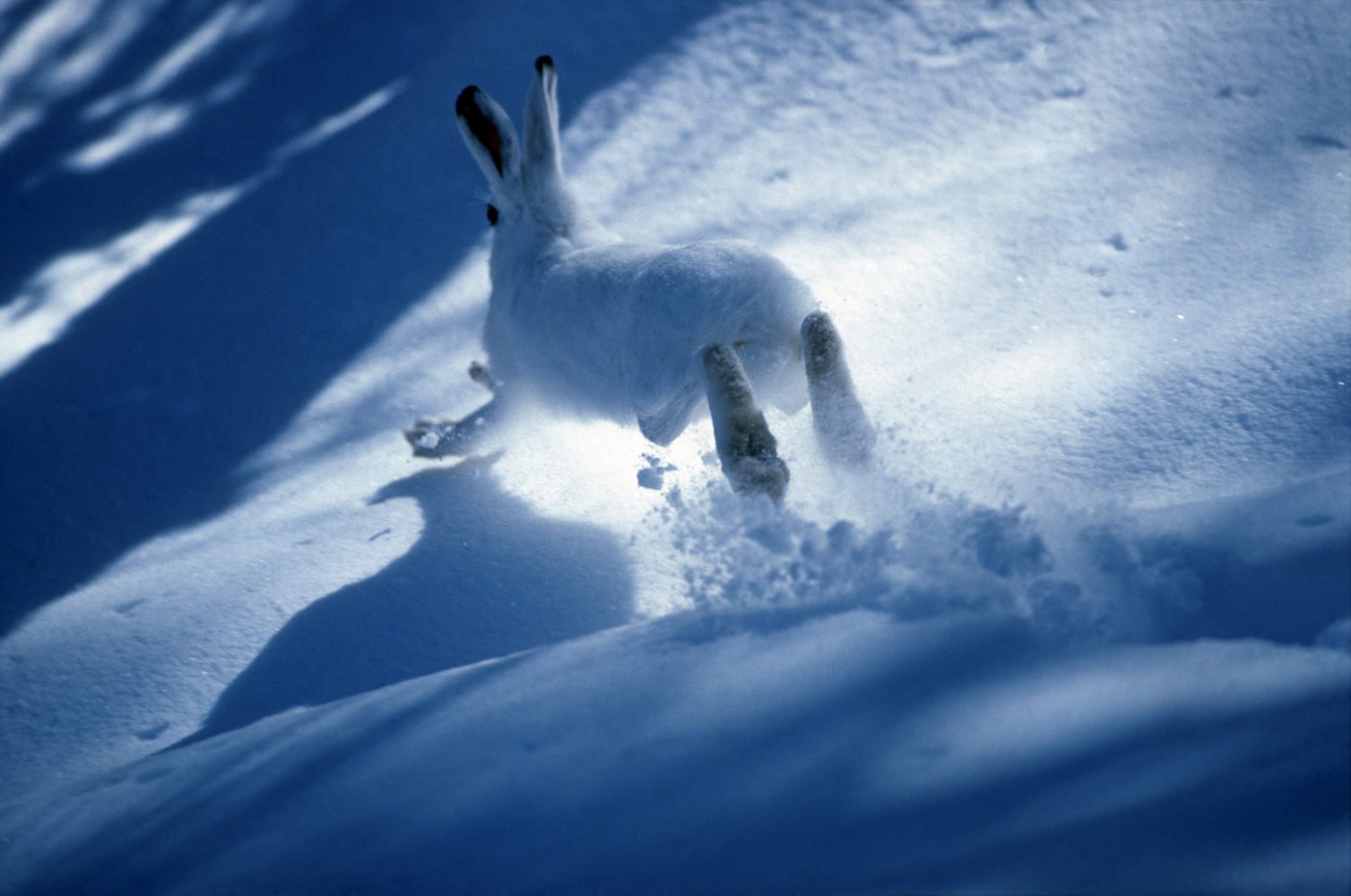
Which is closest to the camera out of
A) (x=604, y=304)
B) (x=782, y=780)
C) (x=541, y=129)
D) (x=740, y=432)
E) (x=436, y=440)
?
(x=782, y=780)

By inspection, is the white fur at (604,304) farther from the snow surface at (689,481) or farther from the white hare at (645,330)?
the snow surface at (689,481)

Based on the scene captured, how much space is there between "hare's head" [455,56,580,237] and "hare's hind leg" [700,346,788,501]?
752 millimetres

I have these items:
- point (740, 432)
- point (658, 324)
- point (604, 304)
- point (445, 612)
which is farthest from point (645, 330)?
point (445, 612)

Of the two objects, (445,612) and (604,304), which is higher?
(604,304)

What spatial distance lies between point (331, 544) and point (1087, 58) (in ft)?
9.11

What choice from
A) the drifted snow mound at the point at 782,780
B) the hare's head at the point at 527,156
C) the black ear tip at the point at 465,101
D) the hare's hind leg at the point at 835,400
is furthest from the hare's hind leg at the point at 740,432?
the black ear tip at the point at 465,101

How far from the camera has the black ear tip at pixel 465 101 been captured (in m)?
2.15

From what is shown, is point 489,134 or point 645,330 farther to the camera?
point 489,134

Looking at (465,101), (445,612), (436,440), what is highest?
(465,101)

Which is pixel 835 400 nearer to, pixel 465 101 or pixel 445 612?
pixel 445 612

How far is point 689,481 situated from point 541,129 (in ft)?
2.95

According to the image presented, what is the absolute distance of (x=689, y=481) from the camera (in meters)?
1.86

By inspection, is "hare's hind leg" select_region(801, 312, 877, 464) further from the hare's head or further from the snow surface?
the hare's head

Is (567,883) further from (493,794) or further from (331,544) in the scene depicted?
(331,544)
